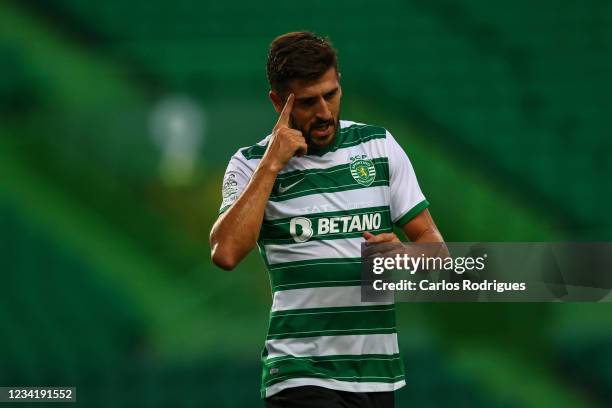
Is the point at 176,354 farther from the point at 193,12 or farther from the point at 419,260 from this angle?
the point at 419,260

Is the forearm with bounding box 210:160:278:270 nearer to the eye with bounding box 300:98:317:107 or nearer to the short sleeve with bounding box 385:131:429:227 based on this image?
the eye with bounding box 300:98:317:107

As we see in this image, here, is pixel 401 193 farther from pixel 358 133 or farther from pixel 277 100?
pixel 277 100

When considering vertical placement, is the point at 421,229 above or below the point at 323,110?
below

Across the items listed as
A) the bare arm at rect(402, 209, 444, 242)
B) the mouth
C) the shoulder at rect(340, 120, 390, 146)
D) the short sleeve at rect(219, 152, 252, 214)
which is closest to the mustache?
the mouth

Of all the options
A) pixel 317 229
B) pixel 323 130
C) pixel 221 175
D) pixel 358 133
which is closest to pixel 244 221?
pixel 317 229

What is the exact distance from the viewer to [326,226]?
2.89m

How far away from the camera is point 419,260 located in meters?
3.05

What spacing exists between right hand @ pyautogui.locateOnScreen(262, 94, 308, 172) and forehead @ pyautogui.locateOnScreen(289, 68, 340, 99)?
3cm

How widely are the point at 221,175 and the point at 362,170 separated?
2.33 meters

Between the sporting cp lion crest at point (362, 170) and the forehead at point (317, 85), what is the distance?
8.6 inches

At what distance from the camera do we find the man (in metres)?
2.85

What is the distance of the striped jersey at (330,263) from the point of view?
9.34ft

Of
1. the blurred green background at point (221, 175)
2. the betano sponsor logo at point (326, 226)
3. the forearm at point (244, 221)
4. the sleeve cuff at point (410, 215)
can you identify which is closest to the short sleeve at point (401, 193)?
the sleeve cuff at point (410, 215)

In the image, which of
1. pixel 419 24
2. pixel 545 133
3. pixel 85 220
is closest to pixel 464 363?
pixel 545 133
